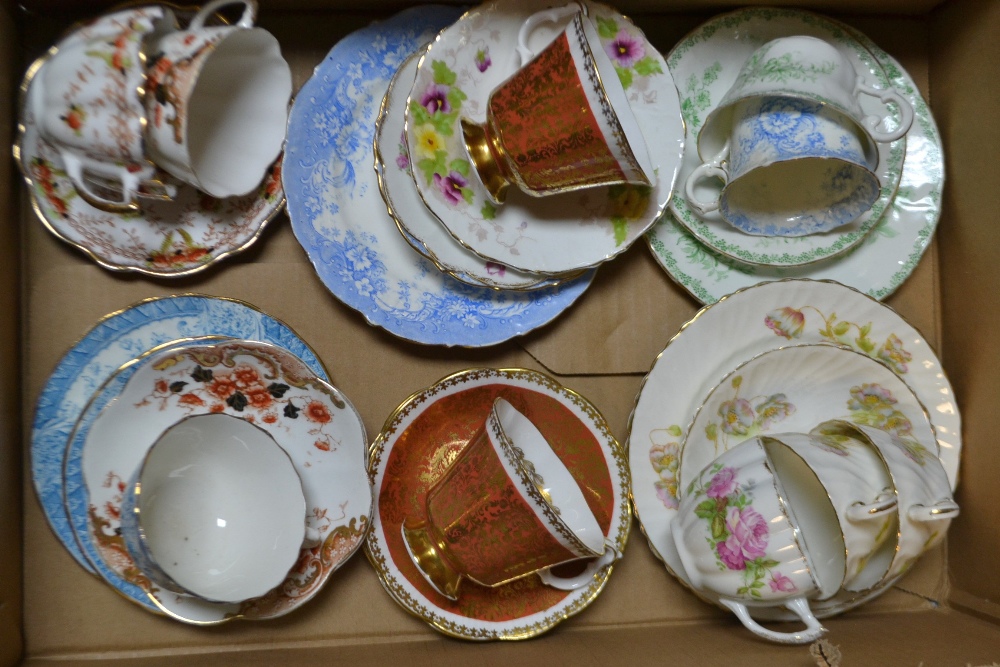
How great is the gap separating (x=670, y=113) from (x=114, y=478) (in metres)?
0.68

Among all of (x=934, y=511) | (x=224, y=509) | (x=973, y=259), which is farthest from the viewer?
(x=973, y=259)

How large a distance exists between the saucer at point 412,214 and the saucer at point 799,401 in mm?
233

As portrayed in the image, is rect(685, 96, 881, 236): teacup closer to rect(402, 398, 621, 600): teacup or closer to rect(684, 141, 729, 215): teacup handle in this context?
rect(684, 141, 729, 215): teacup handle

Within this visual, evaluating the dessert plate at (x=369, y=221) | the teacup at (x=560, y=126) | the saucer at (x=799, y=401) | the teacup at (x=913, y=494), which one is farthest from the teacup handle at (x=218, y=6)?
the teacup at (x=913, y=494)

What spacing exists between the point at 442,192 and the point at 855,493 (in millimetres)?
499

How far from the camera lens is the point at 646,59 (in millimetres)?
787

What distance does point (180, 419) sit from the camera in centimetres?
74

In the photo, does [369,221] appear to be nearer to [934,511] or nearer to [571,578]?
[571,578]

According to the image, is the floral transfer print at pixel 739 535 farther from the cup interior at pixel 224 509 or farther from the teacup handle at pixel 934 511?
the cup interior at pixel 224 509

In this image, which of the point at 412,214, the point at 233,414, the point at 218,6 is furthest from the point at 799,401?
the point at 218,6

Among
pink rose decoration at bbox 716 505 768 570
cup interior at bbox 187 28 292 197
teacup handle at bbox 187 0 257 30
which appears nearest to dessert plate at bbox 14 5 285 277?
cup interior at bbox 187 28 292 197

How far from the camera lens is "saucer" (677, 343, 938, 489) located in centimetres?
80

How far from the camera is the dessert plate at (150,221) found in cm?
75

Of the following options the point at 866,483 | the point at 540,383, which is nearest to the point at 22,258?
the point at 540,383
